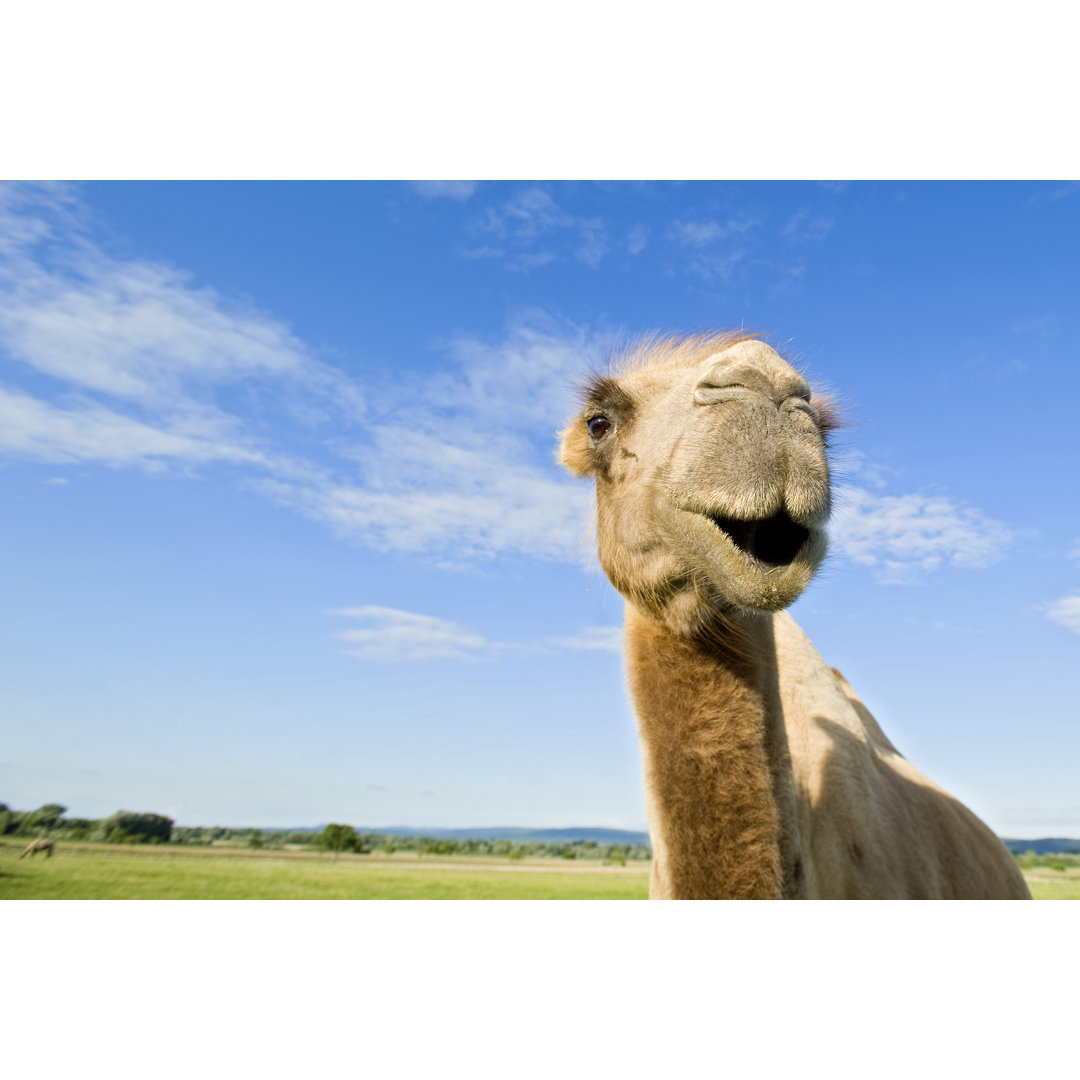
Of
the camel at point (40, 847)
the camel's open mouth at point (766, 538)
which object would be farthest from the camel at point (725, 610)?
the camel at point (40, 847)

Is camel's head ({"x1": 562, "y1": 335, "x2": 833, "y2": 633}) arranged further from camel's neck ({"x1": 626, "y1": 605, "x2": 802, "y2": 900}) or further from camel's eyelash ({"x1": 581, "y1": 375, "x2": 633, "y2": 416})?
camel's neck ({"x1": 626, "y1": 605, "x2": 802, "y2": 900})

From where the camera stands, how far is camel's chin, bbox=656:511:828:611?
240 cm

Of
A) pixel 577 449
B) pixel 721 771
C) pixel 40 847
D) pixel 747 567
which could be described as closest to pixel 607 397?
pixel 577 449

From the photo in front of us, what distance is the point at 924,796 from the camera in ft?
14.5

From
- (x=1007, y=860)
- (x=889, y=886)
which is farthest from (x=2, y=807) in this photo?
(x=1007, y=860)

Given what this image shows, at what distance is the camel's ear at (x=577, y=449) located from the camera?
11.6 feet

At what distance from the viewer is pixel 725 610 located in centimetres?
273

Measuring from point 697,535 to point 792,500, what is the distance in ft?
1.18

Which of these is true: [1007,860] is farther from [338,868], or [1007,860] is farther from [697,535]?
[338,868]

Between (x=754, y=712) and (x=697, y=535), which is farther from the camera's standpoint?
(x=754, y=712)

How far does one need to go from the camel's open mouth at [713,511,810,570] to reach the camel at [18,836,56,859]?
19.2 ft

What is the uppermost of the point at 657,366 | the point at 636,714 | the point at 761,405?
the point at 657,366

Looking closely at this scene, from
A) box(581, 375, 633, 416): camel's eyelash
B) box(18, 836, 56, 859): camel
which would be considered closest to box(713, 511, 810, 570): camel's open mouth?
box(581, 375, 633, 416): camel's eyelash

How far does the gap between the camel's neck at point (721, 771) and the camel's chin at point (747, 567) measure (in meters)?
0.36
